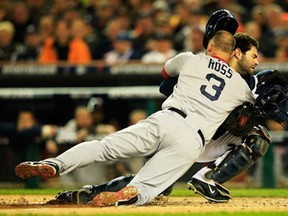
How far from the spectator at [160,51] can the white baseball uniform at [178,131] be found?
14.5 feet

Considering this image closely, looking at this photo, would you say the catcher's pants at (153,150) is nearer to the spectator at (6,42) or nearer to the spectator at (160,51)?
the spectator at (160,51)

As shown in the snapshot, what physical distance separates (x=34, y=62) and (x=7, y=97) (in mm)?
649

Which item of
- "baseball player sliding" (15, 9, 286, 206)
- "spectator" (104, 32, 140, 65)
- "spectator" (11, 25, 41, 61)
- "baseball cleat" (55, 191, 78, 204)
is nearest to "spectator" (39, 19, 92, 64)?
"spectator" (11, 25, 41, 61)

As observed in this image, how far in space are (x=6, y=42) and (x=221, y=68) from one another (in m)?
6.03

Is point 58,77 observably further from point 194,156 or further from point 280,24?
point 194,156

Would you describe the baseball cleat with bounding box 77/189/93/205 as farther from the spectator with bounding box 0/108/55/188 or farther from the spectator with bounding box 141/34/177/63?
the spectator with bounding box 141/34/177/63

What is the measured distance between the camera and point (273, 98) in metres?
6.74

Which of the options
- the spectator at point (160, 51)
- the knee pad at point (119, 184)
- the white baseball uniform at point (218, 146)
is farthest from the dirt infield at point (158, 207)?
the spectator at point (160, 51)

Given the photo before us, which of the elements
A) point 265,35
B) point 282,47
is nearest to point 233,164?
point 282,47

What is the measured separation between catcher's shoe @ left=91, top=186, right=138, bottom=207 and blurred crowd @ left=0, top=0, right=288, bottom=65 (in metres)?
4.90

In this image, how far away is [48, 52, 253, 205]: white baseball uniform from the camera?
639cm

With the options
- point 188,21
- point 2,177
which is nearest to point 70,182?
point 2,177

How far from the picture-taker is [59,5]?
13.0 meters

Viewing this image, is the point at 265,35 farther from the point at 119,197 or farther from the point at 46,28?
the point at 119,197
